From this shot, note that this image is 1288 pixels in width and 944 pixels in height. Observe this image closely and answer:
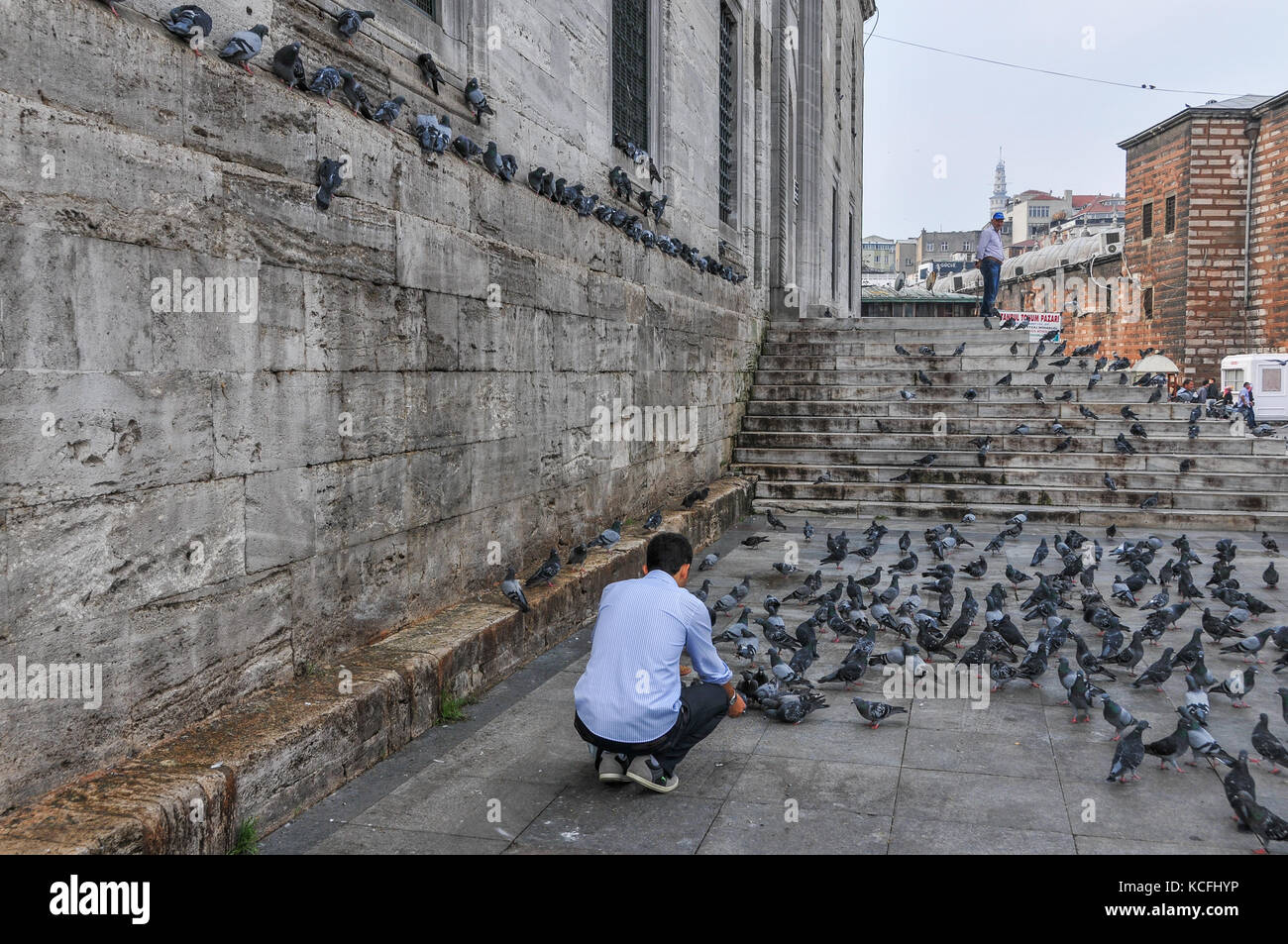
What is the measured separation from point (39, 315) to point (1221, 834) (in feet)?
16.7

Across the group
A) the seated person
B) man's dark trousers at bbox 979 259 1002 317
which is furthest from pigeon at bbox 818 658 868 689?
man's dark trousers at bbox 979 259 1002 317

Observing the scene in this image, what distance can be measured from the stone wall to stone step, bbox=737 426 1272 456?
23.5 ft

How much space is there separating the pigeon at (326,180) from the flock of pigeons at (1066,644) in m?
3.62

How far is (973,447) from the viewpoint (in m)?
14.1

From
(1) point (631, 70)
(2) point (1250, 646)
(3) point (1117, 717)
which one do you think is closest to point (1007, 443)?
(1) point (631, 70)

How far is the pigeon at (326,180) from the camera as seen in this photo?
4957 millimetres

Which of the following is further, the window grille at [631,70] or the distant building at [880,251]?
the distant building at [880,251]

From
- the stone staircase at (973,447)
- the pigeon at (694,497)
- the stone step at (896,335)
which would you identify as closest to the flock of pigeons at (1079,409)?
the stone staircase at (973,447)

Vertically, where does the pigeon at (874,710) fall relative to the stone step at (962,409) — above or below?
below

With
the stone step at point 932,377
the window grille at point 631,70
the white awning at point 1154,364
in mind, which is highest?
the window grille at point 631,70

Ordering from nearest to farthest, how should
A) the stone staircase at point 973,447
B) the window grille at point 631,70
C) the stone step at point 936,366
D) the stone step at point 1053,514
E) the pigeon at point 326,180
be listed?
the pigeon at point 326,180 < the window grille at point 631,70 < the stone step at point 1053,514 < the stone staircase at point 973,447 < the stone step at point 936,366

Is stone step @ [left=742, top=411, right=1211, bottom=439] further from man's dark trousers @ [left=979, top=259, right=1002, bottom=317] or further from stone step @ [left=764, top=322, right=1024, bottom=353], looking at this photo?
man's dark trousers @ [left=979, top=259, right=1002, bottom=317]

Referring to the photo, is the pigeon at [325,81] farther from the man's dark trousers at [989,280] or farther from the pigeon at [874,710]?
the man's dark trousers at [989,280]

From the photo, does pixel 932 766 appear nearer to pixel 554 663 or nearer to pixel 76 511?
pixel 554 663
